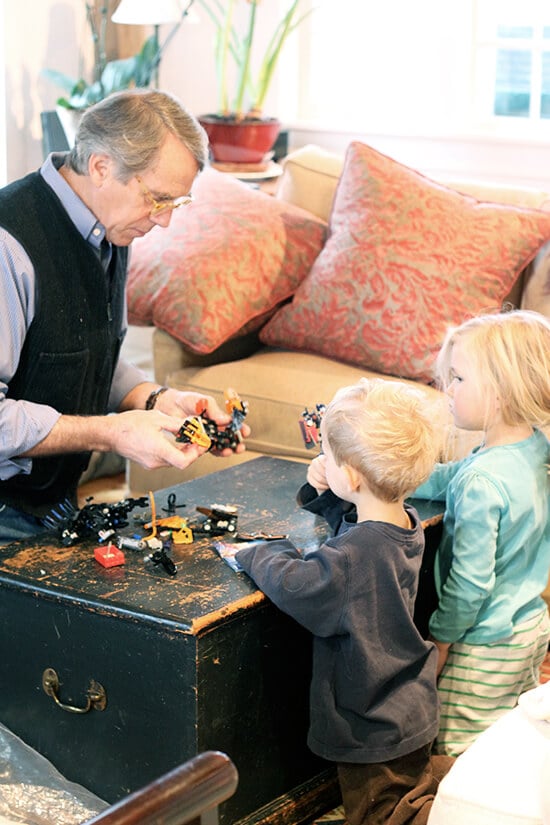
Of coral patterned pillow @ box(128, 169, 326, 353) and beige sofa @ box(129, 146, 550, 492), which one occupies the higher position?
coral patterned pillow @ box(128, 169, 326, 353)

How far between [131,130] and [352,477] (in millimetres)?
731

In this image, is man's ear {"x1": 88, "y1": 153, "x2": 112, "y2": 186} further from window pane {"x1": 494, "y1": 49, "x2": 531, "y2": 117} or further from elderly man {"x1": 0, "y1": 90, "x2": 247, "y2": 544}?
window pane {"x1": 494, "y1": 49, "x2": 531, "y2": 117}

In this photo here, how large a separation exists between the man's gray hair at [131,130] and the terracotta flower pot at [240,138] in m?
1.93

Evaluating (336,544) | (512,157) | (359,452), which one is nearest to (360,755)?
(336,544)

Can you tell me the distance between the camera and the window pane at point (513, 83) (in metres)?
4.29

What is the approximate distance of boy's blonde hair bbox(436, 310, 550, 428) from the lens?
213cm

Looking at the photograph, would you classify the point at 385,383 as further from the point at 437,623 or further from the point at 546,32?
the point at 546,32

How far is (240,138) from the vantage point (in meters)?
4.11

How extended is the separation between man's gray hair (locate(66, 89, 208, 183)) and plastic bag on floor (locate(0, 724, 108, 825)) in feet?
3.27

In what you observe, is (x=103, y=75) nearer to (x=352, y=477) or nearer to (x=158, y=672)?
(x=352, y=477)

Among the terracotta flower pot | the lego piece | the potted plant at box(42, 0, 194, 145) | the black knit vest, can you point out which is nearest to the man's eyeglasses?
the black knit vest

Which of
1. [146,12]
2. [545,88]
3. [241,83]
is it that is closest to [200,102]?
[241,83]

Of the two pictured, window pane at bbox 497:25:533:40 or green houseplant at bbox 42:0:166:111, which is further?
window pane at bbox 497:25:533:40

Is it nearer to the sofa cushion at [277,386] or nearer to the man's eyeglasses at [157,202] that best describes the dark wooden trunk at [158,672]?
the man's eyeglasses at [157,202]
